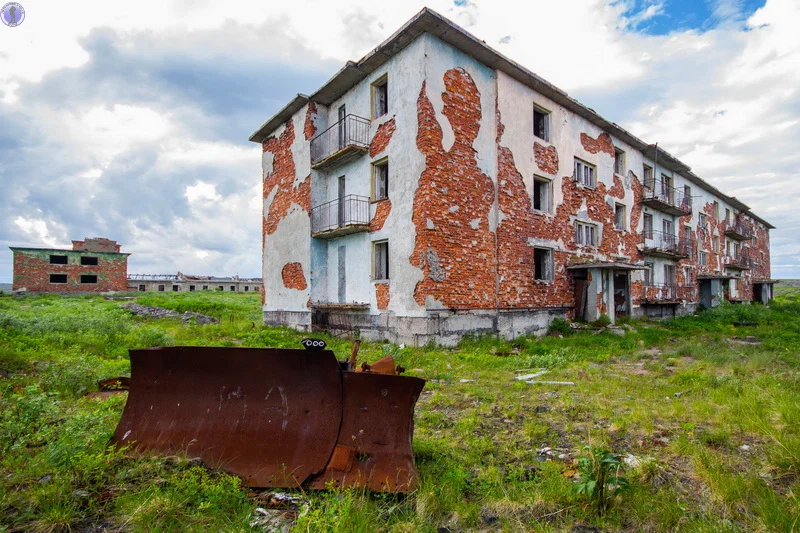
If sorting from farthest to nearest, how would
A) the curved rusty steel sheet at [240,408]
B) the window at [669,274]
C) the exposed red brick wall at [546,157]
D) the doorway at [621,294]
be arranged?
the window at [669,274] < the doorway at [621,294] < the exposed red brick wall at [546,157] < the curved rusty steel sheet at [240,408]

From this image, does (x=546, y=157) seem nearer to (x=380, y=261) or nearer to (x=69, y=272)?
(x=380, y=261)

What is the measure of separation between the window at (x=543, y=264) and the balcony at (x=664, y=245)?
335 inches

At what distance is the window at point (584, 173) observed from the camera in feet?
53.5

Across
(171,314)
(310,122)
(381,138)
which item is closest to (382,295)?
(381,138)

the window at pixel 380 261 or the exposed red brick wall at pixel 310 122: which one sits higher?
the exposed red brick wall at pixel 310 122

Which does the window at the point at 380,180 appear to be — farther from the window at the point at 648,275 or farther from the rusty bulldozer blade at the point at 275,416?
the window at the point at 648,275

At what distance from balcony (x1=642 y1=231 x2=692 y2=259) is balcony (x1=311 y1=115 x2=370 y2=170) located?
49.5 feet

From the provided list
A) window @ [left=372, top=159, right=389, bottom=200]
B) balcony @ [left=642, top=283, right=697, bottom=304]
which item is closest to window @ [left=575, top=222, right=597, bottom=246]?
balcony @ [left=642, top=283, right=697, bottom=304]

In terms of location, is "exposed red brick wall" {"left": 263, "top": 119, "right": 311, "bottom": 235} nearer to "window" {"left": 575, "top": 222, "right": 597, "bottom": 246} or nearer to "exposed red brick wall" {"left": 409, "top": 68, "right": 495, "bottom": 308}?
"exposed red brick wall" {"left": 409, "top": 68, "right": 495, "bottom": 308}

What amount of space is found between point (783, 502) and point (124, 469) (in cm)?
461

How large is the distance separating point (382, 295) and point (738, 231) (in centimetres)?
3257

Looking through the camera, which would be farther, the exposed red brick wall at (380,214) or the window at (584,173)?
the window at (584,173)

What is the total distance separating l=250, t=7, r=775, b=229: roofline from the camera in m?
11.2

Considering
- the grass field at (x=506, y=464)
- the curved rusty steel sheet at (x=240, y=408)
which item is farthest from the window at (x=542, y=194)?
the curved rusty steel sheet at (x=240, y=408)
